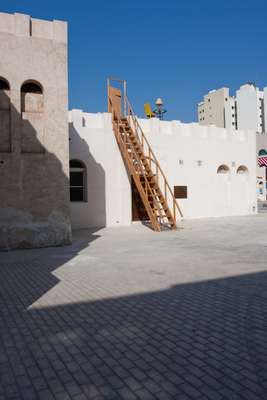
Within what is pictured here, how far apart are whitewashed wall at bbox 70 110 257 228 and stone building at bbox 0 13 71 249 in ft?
16.1

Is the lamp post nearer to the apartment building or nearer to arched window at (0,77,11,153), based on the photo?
arched window at (0,77,11,153)

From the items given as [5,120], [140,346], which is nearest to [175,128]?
[5,120]

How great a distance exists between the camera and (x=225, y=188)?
70.5 ft

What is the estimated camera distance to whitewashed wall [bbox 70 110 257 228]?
1689 centimetres

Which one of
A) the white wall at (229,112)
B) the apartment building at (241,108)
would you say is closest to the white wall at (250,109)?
the apartment building at (241,108)

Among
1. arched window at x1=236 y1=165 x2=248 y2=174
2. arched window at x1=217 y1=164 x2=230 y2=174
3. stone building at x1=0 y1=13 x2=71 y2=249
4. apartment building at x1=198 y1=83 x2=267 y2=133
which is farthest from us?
apartment building at x1=198 y1=83 x2=267 y2=133

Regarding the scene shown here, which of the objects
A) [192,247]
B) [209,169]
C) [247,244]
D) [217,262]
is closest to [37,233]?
[192,247]

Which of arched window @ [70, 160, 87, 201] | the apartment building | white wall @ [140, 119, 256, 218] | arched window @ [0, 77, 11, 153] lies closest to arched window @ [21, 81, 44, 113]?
arched window @ [0, 77, 11, 153]

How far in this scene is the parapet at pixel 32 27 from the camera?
436 inches

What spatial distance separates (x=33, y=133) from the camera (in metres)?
11.4

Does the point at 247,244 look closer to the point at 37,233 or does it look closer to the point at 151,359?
the point at 37,233

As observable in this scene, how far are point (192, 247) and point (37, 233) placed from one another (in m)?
5.11

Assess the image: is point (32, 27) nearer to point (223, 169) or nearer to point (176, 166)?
point (176, 166)

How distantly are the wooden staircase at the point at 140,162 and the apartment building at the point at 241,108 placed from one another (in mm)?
65485
